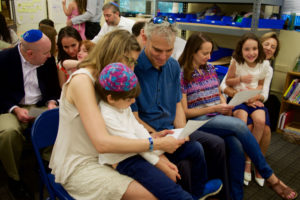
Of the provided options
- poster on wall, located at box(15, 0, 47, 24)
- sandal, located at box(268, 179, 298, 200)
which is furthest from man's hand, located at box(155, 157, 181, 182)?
poster on wall, located at box(15, 0, 47, 24)

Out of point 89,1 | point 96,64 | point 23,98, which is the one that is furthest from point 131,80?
point 89,1

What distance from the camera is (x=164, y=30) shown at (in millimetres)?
1478

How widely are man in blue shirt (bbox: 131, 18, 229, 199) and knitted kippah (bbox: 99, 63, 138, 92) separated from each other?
1.38ft

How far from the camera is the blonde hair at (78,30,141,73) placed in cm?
125

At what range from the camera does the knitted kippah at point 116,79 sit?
1.10m

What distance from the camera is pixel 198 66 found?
6.60 ft

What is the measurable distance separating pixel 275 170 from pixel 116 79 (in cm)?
198

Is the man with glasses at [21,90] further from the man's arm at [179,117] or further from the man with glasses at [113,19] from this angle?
the man with glasses at [113,19]

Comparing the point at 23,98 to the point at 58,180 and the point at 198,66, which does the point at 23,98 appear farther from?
the point at 198,66

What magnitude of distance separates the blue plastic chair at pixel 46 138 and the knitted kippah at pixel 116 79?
510mm

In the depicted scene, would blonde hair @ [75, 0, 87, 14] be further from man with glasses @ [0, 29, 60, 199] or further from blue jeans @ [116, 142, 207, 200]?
blue jeans @ [116, 142, 207, 200]

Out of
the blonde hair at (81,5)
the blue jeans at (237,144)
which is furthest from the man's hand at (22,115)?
the blonde hair at (81,5)

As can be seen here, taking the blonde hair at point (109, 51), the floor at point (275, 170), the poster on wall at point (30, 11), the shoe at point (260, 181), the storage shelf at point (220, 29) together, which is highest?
the poster on wall at point (30, 11)

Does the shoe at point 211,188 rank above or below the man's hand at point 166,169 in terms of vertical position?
below
